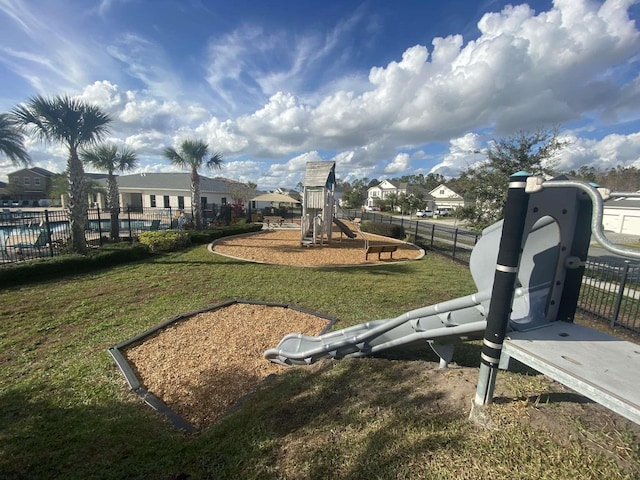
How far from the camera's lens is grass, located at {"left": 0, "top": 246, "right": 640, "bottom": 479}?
79.3 inches

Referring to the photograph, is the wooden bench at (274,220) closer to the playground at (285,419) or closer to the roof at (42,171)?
the playground at (285,419)

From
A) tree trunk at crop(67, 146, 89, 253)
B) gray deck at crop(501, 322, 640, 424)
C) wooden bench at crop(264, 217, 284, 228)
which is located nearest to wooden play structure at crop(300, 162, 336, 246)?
tree trunk at crop(67, 146, 89, 253)

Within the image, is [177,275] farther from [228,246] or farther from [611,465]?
[611,465]

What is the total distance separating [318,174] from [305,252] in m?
5.02

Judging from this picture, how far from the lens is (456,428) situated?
2297mm

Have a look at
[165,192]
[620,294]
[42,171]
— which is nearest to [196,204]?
[620,294]

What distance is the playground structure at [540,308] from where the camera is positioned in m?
1.80

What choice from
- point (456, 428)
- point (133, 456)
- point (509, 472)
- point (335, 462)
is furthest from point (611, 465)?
point (133, 456)

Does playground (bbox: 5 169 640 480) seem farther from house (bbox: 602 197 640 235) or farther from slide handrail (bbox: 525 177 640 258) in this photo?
house (bbox: 602 197 640 235)

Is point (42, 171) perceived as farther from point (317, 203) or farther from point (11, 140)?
point (317, 203)

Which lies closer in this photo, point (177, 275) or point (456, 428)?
point (456, 428)

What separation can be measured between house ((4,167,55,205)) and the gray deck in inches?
3156

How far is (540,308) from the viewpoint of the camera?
8.49ft

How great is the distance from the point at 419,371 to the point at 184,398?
2972 millimetres
